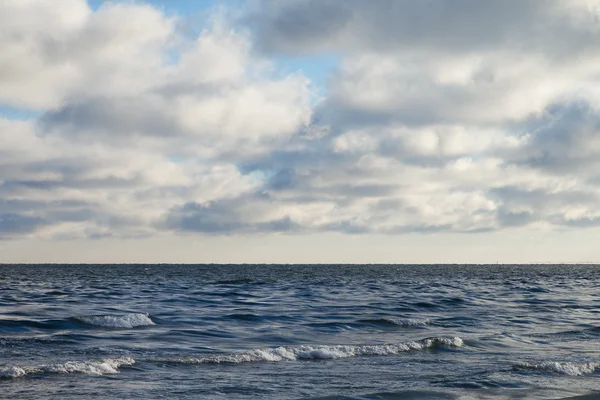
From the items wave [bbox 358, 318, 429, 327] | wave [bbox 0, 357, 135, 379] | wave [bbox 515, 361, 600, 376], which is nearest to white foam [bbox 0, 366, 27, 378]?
wave [bbox 0, 357, 135, 379]

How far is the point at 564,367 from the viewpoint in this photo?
1797 centimetres

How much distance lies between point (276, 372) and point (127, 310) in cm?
1971

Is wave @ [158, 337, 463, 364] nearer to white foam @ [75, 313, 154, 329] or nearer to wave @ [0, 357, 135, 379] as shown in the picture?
wave @ [0, 357, 135, 379]

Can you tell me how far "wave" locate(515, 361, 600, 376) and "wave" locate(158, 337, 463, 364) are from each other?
4507 millimetres

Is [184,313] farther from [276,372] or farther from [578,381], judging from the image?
[578,381]

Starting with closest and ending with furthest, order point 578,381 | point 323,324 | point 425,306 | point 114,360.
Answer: point 578,381, point 114,360, point 323,324, point 425,306

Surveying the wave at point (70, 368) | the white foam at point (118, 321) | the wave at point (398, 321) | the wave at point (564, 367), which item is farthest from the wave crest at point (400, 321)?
the wave at point (70, 368)

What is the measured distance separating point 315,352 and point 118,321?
37.4ft

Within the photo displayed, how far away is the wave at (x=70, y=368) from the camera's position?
16117mm

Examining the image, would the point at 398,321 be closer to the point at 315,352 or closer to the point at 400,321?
the point at 400,321

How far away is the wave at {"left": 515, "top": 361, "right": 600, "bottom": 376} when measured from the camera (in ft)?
57.9

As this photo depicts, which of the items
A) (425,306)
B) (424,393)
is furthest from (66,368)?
(425,306)

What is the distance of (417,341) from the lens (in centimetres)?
2309

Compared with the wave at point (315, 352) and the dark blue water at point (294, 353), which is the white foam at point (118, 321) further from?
the wave at point (315, 352)
